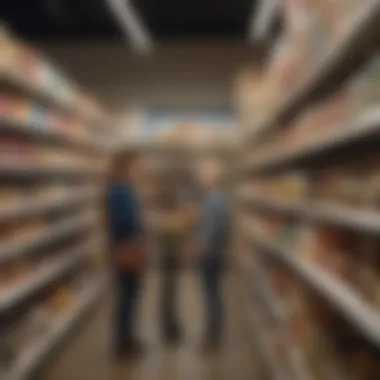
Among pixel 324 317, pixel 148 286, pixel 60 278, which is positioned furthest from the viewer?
pixel 148 286

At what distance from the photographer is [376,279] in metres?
2.88

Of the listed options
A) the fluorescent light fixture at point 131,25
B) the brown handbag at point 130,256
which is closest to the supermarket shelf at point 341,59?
the brown handbag at point 130,256

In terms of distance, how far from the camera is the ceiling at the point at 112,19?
10.3 m

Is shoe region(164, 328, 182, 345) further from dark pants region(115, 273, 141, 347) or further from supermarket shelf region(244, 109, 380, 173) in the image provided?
supermarket shelf region(244, 109, 380, 173)

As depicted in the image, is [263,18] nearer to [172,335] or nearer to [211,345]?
[172,335]

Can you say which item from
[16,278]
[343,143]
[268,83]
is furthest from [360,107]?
[268,83]

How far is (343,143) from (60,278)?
4.52 metres

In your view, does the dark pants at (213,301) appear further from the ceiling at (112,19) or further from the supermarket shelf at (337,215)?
the ceiling at (112,19)

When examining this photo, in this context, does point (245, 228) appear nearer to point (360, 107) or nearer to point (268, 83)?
point (268, 83)

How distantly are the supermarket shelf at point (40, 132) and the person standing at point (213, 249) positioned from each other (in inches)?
56.5

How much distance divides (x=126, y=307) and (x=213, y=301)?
801 mm

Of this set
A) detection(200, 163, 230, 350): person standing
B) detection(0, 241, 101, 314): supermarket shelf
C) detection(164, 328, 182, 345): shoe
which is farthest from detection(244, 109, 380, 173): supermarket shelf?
detection(0, 241, 101, 314): supermarket shelf

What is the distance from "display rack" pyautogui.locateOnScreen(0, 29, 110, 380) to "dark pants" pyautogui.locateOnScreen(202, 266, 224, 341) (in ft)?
4.12

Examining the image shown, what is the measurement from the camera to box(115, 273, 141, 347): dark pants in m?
6.43
